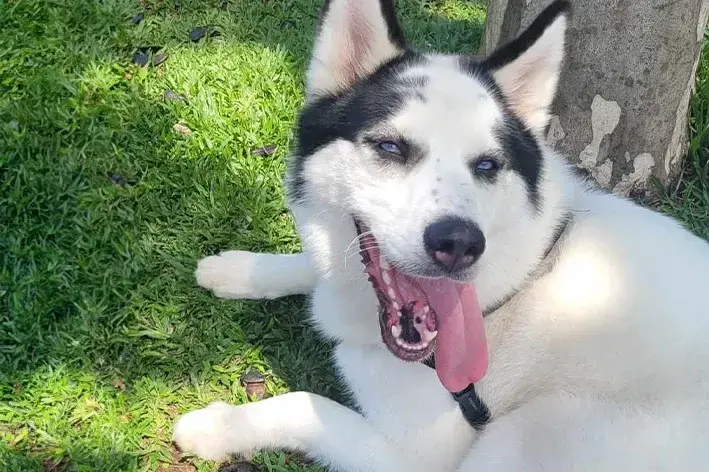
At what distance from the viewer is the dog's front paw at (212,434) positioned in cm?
312

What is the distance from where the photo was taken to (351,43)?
110 inches

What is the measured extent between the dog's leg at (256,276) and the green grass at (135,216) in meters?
0.09

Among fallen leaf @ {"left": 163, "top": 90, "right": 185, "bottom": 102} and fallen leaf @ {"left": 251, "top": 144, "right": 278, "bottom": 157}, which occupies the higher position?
fallen leaf @ {"left": 163, "top": 90, "right": 185, "bottom": 102}

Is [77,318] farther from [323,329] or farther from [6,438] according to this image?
[323,329]

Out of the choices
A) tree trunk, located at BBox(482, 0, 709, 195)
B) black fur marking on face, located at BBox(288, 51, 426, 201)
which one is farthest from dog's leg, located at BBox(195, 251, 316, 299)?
tree trunk, located at BBox(482, 0, 709, 195)

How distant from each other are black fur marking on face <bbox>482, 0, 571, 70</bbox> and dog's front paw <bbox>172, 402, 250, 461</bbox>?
1874mm

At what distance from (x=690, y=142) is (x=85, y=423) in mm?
3660

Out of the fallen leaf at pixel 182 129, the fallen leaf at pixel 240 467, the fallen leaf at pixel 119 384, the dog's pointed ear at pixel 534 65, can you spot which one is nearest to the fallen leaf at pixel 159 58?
the fallen leaf at pixel 182 129

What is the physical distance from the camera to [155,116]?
14.6ft

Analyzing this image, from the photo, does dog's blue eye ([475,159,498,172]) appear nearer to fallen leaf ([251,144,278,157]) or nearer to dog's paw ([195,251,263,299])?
dog's paw ([195,251,263,299])

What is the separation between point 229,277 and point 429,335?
1.39 m

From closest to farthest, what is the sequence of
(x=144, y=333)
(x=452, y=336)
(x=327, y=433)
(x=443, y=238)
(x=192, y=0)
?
1. (x=443, y=238)
2. (x=452, y=336)
3. (x=327, y=433)
4. (x=144, y=333)
5. (x=192, y=0)

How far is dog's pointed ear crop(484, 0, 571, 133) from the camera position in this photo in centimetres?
270

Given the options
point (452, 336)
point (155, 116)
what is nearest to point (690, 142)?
point (452, 336)
